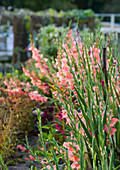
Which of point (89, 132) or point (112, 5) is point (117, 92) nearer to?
point (89, 132)

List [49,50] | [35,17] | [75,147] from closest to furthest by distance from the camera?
[75,147] < [49,50] < [35,17]

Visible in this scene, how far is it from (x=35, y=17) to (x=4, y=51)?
2746mm

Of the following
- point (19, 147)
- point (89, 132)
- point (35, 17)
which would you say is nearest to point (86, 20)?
point (35, 17)

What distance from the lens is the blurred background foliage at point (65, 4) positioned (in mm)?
26331

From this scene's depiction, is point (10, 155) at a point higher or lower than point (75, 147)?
lower

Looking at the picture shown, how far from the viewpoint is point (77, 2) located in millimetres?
34781

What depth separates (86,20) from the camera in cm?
998

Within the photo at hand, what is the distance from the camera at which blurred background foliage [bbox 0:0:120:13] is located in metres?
26.3

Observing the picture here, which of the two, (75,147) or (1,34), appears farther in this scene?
(1,34)

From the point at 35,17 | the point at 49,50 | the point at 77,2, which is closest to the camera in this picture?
the point at 49,50

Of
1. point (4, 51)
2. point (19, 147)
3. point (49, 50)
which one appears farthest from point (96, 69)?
point (4, 51)

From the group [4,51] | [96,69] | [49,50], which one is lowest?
[4,51]

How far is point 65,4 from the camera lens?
29.1 m

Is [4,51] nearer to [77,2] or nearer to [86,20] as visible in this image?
[86,20]
